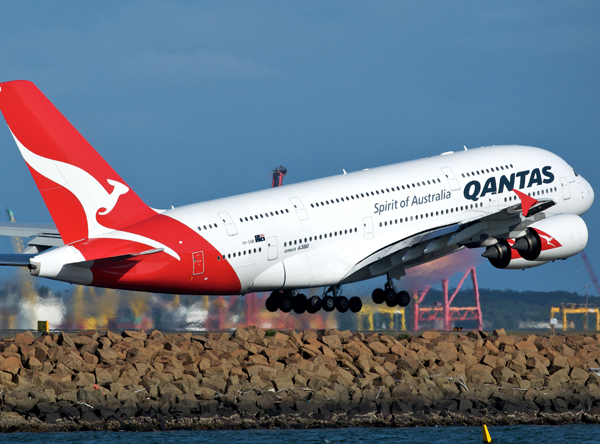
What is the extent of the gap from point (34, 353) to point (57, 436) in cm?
685

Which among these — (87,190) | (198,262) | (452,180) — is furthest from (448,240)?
(87,190)

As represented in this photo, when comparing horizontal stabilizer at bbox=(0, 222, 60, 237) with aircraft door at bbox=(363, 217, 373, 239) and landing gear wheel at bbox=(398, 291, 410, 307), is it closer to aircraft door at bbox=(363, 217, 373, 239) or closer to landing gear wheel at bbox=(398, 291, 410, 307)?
aircraft door at bbox=(363, 217, 373, 239)

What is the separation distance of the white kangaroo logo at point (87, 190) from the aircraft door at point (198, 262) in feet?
2.31

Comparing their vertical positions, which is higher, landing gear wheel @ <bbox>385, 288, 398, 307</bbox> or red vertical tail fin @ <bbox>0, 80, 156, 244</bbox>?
red vertical tail fin @ <bbox>0, 80, 156, 244</bbox>

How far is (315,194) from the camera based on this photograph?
45969mm

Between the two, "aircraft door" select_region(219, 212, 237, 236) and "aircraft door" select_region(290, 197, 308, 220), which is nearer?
"aircraft door" select_region(219, 212, 237, 236)

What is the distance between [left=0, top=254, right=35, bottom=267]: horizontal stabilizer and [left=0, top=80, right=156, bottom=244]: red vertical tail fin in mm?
1667

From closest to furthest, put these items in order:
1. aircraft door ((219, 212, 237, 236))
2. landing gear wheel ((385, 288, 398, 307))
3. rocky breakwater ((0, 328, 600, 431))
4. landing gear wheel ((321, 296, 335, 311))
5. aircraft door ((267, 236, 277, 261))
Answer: rocky breakwater ((0, 328, 600, 431))
aircraft door ((219, 212, 237, 236))
aircraft door ((267, 236, 277, 261))
landing gear wheel ((321, 296, 335, 311))
landing gear wheel ((385, 288, 398, 307))

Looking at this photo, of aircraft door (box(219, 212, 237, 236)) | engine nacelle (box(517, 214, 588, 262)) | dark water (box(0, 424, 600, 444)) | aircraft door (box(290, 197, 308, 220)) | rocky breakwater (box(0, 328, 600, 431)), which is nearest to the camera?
dark water (box(0, 424, 600, 444))

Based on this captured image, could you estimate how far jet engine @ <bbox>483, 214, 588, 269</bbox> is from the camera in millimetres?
48156

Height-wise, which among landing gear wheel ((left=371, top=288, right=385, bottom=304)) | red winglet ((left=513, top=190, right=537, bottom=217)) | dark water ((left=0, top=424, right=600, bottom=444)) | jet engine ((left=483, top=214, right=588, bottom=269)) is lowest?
dark water ((left=0, top=424, right=600, bottom=444))

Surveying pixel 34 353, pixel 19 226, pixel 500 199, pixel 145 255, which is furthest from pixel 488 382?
pixel 19 226

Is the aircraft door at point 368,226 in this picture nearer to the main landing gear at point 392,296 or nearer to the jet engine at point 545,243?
the main landing gear at point 392,296

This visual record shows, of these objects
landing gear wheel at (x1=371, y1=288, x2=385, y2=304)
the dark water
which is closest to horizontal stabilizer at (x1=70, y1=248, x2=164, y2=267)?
the dark water
